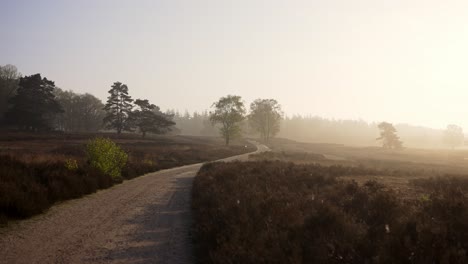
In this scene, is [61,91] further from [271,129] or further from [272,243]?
[272,243]

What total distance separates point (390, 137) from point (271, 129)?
34711mm

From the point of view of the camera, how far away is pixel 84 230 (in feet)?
38.4

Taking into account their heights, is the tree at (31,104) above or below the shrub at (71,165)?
above

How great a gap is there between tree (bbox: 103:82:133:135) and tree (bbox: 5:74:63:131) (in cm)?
1066

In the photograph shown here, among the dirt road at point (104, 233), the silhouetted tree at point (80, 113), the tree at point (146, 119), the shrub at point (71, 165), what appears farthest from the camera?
the silhouetted tree at point (80, 113)

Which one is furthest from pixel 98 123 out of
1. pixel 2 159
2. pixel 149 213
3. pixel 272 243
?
pixel 272 243

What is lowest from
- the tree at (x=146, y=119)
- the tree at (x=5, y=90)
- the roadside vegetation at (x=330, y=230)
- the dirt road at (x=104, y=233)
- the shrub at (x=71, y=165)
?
the dirt road at (x=104, y=233)

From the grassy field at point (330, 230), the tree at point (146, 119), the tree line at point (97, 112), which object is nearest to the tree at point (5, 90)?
the tree line at point (97, 112)

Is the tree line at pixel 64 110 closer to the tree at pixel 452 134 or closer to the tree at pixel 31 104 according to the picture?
the tree at pixel 31 104

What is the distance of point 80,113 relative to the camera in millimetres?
106375

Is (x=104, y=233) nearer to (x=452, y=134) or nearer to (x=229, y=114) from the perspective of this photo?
(x=229, y=114)

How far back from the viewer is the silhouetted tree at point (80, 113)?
106 m

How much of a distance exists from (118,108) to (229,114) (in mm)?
24965

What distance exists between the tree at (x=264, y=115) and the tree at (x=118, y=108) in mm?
42087
